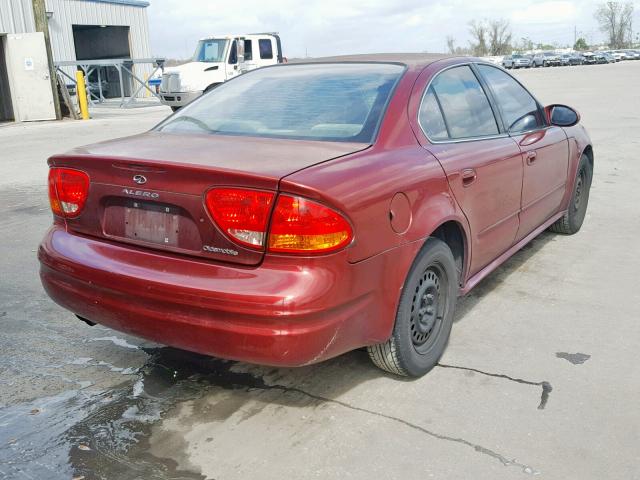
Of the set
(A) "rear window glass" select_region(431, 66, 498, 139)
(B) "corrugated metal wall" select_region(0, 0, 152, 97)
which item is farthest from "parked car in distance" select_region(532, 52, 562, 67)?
(A) "rear window glass" select_region(431, 66, 498, 139)

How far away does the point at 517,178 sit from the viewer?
13.7ft

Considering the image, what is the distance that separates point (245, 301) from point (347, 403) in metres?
0.86

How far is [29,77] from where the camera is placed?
65.8ft

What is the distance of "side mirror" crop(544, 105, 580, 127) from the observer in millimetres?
4867

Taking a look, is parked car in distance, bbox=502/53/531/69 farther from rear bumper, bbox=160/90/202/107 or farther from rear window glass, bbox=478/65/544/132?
rear window glass, bbox=478/65/544/132

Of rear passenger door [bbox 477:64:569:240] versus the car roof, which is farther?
rear passenger door [bbox 477:64:569:240]

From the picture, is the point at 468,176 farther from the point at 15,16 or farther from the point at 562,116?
the point at 15,16

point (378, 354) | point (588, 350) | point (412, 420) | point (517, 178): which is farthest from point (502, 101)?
point (412, 420)

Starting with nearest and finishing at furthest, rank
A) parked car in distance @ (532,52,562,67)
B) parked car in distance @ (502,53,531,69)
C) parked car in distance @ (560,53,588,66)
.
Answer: parked car in distance @ (502,53,531,69) → parked car in distance @ (532,52,562,67) → parked car in distance @ (560,53,588,66)

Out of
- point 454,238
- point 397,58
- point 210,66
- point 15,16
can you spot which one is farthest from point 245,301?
point 15,16

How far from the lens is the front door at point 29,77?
19625mm

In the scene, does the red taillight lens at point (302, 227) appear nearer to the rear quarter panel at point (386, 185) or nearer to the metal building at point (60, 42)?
the rear quarter panel at point (386, 185)

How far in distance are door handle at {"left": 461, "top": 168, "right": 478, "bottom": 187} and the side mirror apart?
1621 mm

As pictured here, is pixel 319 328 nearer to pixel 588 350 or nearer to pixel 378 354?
pixel 378 354
